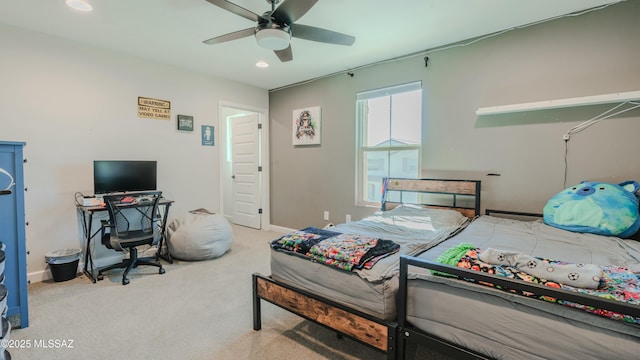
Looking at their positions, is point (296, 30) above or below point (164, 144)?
above

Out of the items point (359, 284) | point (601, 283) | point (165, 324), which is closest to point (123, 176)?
point (165, 324)

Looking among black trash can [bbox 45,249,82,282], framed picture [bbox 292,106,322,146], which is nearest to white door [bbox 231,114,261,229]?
framed picture [bbox 292,106,322,146]

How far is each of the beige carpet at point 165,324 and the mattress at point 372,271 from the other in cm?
45

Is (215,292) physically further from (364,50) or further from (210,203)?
(364,50)

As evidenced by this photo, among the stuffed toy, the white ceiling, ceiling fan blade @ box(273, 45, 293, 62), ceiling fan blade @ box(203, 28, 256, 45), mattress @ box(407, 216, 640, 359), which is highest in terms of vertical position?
the white ceiling

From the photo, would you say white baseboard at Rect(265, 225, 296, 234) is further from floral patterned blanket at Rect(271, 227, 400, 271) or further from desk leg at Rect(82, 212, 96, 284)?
floral patterned blanket at Rect(271, 227, 400, 271)

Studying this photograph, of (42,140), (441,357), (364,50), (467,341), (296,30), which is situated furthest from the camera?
(364,50)

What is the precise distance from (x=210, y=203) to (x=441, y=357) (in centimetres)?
352

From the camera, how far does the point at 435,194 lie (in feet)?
11.0

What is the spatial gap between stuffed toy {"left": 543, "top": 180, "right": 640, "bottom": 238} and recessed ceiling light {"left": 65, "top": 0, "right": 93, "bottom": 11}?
13.7 feet

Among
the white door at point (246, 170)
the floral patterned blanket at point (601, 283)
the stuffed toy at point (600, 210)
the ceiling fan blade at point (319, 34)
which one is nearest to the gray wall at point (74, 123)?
the white door at point (246, 170)

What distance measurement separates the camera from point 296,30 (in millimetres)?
2273

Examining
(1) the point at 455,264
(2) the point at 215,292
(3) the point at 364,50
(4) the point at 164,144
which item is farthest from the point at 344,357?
(4) the point at 164,144

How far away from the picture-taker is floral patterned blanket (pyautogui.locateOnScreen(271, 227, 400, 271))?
1.57 m
